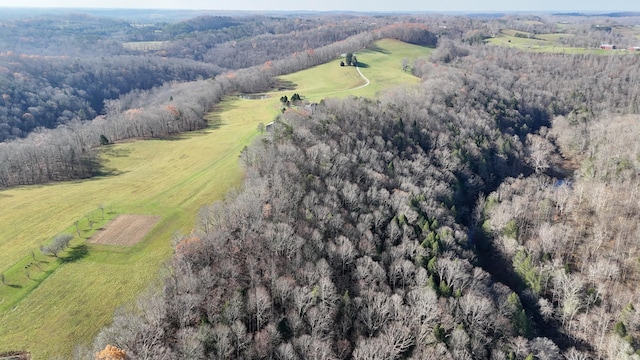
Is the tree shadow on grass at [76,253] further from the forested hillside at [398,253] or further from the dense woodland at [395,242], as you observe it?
the forested hillside at [398,253]

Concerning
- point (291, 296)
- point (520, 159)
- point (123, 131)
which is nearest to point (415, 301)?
point (291, 296)

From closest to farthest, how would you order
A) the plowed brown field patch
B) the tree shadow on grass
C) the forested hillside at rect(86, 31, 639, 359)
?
the forested hillside at rect(86, 31, 639, 359)
the tree shadow on grass
the plowed brown field patch

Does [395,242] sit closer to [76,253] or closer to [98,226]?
[98,226]

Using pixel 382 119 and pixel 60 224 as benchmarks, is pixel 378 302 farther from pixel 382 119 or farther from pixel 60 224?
pixel 382 119

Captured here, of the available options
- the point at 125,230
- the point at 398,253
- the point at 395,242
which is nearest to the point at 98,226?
the point at 125,230

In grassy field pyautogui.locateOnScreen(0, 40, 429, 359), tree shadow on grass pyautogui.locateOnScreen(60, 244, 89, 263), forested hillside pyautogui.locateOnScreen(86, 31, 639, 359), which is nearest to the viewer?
grassy field pyautogui.locateOnScreen(0, 40, 429, 359)

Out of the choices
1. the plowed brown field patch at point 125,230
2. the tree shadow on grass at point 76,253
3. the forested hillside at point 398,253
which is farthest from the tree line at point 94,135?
the forested hillside at point 398,253

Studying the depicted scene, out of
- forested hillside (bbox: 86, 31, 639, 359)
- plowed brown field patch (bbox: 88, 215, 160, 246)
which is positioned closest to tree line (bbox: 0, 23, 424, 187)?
plowed brown field patch (bbox: 88, 215, 160, 246)

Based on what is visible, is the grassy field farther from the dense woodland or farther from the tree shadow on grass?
the dense woodland
